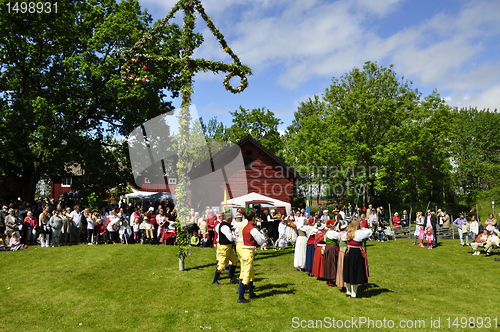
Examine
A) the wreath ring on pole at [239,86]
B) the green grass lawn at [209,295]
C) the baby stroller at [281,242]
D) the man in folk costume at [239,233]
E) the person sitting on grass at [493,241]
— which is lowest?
the green grass lawn at [209,295]

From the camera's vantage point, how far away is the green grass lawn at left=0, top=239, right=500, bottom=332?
7.70 meters

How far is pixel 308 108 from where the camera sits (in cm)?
6234

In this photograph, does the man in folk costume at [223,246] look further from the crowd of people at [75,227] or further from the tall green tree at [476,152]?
the tall green tree at [476,152]

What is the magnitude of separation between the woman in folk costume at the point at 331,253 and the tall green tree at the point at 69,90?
17.6 metres

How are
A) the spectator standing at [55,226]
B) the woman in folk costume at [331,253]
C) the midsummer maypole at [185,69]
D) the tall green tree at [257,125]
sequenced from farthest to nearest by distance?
the tall green tree at [257,125]
the spectator standing at [55,226]
the midsummer maypole at [185,69]
the woman in folk costume at [331,253]

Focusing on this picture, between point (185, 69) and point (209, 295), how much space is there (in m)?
7.01

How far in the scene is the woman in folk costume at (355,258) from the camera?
9289mm

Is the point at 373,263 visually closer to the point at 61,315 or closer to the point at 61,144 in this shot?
the point at 61,315

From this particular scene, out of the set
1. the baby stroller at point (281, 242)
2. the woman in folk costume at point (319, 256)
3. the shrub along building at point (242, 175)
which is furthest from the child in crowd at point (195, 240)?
the shrub along building at point (242, 175)

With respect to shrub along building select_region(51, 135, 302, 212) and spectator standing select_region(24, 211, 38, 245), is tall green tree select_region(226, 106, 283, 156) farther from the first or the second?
spectator standing select_region(24, 211, 38, 245)

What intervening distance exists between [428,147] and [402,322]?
1248 inches

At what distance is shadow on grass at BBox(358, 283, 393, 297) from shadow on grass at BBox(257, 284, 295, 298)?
74.2 inches

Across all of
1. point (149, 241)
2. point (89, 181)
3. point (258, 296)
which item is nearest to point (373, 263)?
point (258, 296)

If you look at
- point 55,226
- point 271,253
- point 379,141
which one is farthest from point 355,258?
point 379,141
